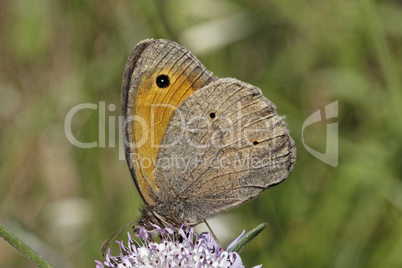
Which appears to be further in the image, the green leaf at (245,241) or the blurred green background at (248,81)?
the blurred green background at (248,81)

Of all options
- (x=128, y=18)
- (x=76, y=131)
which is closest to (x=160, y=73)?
(x=128, y=18)

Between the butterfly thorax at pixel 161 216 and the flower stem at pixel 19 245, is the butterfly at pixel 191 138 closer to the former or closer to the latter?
the butterfly thorax at pixel 161 216

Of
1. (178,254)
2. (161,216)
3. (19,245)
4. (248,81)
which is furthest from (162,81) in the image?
(248,81)

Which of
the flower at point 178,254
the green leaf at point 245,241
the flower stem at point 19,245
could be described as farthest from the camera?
the flower at point 178,254

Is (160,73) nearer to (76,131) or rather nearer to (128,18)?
(128,18)

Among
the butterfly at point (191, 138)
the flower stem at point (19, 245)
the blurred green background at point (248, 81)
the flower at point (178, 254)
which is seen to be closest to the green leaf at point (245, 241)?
the flower at point (178, 254)

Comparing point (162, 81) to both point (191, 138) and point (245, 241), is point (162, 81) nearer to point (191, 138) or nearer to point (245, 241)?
point (191, 138)


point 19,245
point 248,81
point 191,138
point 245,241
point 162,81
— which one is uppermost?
point 248,81
